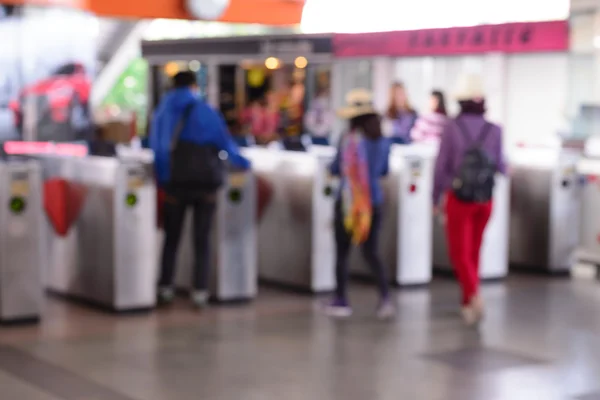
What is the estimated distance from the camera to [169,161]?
7.96 meters

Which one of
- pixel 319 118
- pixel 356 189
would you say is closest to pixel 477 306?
pixel 356 189

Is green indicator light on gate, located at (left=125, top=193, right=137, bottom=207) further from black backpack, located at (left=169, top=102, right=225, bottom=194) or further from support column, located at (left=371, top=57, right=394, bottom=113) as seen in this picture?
support column, located at (left=371, top=57, right=394, bottom=113)

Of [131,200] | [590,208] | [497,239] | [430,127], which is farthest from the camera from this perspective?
[430,127]

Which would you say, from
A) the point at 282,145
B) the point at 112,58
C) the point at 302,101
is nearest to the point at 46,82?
the point at 282,145

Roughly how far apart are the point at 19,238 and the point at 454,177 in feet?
9.20

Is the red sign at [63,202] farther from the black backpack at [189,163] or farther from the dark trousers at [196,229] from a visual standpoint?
the black backpack at [189,163]

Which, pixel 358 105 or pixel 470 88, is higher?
pixel 470 88

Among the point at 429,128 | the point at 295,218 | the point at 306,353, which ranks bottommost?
the point at 306,353

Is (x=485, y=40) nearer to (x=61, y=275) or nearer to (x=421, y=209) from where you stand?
(x=421, y=209)

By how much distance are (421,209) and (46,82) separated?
4.80 m

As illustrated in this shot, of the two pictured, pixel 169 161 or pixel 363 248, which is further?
pixel 169 161

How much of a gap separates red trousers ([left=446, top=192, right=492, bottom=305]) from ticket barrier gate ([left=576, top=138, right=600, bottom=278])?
2523 mm

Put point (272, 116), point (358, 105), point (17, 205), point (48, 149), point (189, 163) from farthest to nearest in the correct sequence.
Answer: point (272, 116)
point (48, 149)
point (189, 163)
point (358, 105)
point (17, 205)

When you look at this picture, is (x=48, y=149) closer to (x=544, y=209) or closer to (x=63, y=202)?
(x=63, y=202)
